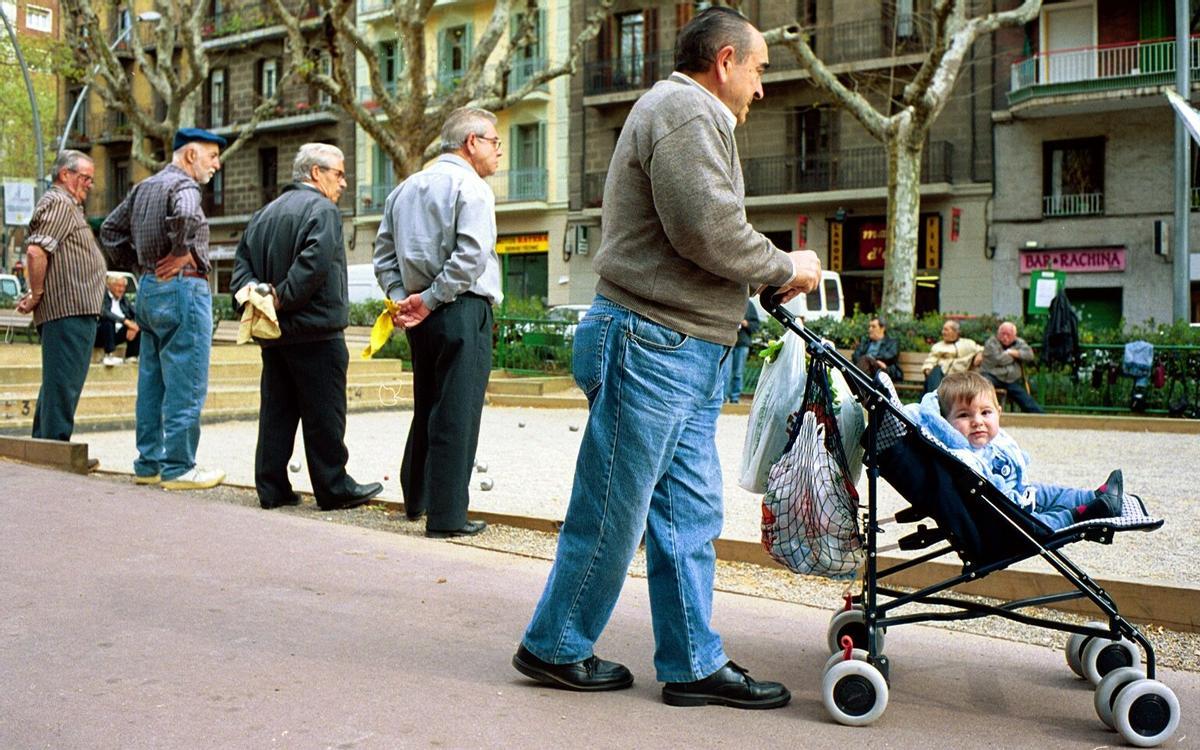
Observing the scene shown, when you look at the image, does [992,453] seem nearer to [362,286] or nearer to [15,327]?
[15,327]

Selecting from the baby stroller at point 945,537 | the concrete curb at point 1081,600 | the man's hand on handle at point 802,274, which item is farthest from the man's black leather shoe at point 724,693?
the concrete curb at point 1081,600

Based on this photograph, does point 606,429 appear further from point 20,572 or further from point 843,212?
point 843,212

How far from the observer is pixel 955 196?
105 ft

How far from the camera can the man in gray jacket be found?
3533 mm

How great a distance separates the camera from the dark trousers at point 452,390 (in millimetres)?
6078

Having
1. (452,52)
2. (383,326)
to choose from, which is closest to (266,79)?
(452,52)

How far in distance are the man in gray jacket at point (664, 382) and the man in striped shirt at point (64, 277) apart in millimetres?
5504

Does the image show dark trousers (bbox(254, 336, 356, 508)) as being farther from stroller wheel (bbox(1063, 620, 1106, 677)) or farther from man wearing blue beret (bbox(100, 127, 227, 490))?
stroller wheel (bbox(1063, 620, 1106, 677))

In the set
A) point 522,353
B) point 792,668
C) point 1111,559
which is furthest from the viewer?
point 522,353

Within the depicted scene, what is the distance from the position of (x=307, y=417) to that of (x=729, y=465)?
4371 mm

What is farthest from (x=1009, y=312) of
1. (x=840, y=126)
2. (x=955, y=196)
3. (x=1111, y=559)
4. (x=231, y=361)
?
(x=1111, y=559)

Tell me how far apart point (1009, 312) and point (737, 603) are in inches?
1088

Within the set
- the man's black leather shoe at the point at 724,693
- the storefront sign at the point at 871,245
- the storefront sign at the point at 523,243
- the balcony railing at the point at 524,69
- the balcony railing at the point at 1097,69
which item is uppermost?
the balcony railing at the point at 524,69

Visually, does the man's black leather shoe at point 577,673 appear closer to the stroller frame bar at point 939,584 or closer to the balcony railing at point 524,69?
the stroller frame bar at point 939,584
